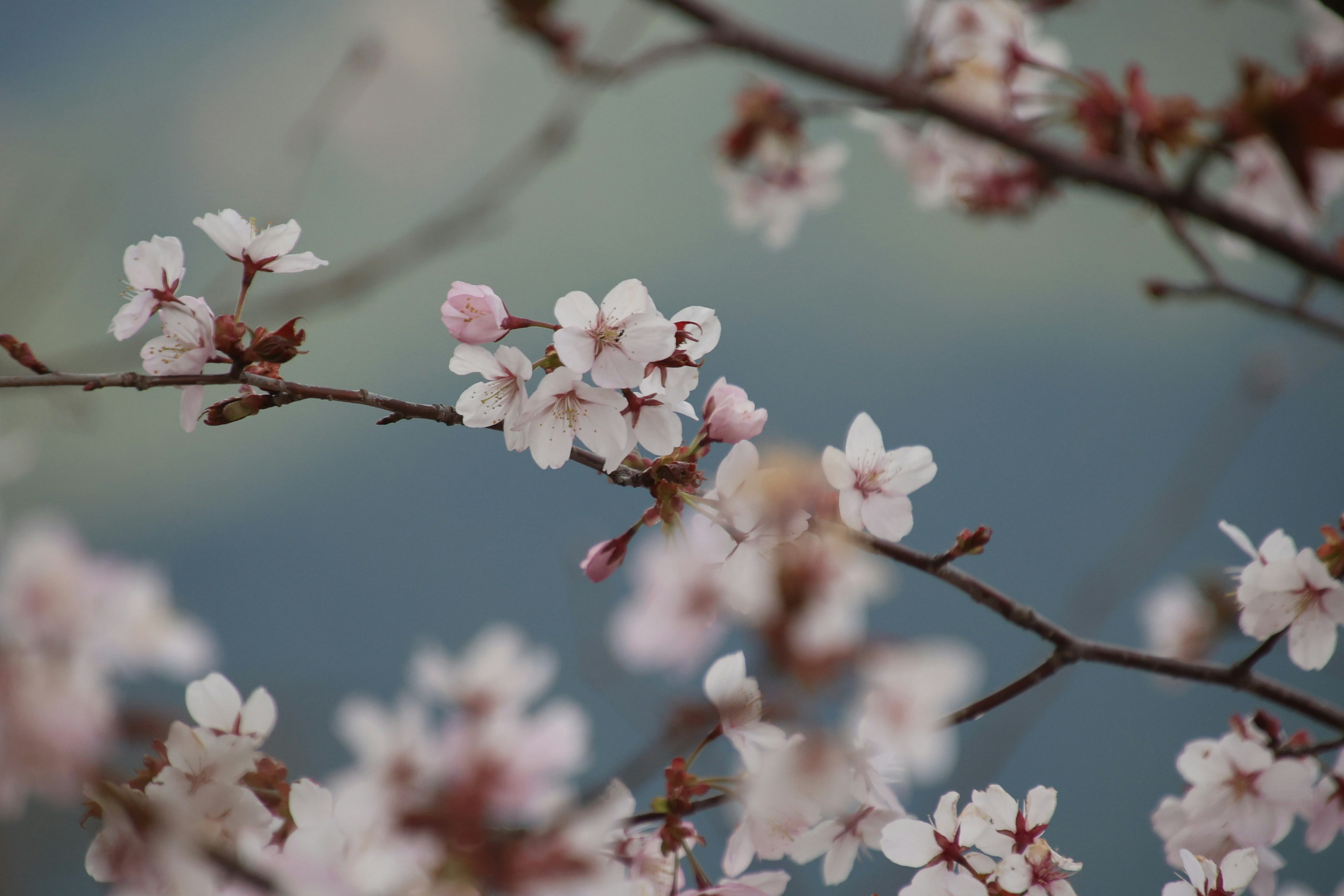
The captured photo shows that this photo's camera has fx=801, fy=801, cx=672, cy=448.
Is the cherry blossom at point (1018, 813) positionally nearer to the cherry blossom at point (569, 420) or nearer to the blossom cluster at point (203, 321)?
the cherry blossom at point (569, 420)

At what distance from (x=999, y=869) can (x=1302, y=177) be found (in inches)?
25.2

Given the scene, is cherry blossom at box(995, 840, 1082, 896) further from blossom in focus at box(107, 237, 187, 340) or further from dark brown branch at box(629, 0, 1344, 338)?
blossom in focus at box(107, 237, 187, 340)

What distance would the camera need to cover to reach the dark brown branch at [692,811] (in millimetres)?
673

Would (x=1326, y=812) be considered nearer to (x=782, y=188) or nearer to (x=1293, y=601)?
(x=1293, y=601)

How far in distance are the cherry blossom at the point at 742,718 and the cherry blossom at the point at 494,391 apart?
28cm

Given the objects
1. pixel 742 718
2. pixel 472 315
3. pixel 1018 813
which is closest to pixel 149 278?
pixel 472 315

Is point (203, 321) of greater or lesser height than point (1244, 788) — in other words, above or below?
above

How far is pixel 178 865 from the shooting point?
43 centimetres

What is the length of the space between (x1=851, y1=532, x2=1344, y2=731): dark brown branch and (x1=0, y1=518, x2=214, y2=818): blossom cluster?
575 mm

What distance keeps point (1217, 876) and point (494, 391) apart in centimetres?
83

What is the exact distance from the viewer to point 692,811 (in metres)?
0.67

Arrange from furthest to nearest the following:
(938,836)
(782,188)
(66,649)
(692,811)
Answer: (782,188)
(938,836)
(692,811)
(66,649)

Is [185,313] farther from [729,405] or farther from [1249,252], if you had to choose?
[1249,252]

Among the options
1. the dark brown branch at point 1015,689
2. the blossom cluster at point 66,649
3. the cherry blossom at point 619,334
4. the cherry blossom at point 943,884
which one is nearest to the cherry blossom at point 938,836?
the cherry blossom at point 943,884
